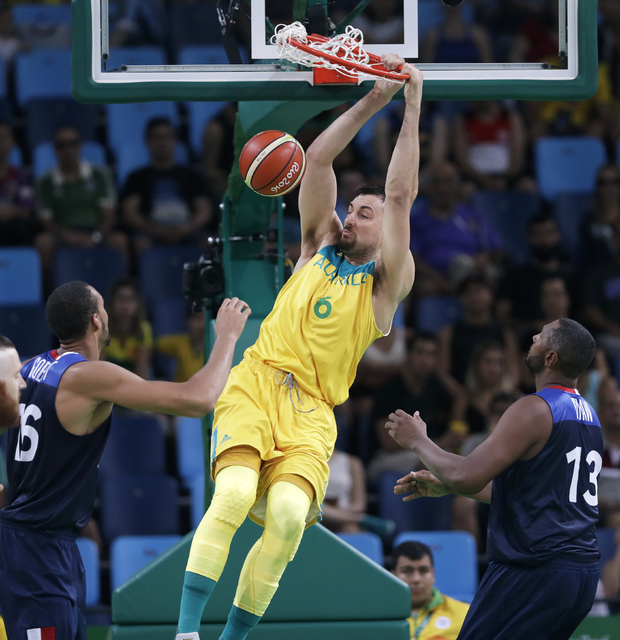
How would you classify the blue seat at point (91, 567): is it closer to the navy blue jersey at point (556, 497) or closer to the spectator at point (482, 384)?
the spectator at point (482, 384)

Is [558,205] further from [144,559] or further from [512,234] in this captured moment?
[144,559]

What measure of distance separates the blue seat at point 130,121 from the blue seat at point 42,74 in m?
0.54

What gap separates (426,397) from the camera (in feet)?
31.6

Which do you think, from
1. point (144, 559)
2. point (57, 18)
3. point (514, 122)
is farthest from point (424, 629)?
point (57, 18)

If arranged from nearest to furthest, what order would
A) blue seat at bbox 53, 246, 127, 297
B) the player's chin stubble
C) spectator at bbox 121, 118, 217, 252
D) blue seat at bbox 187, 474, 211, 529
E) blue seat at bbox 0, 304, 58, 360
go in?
the player's chin stubble → blue seat at bbox 187, 474, 211, 529 → blue seat at bbox 0, 304, 58, 360 → blue seat at bbox 53, 246, 127, 297 → spectator at bbox 121, 118, 217, 252

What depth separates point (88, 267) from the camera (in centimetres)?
1030

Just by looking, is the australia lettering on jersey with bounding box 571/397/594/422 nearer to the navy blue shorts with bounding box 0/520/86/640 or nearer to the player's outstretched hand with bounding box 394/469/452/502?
the player's outstretched hand with bounding box 394/469/452/502

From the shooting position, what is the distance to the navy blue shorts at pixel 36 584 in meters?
5.08

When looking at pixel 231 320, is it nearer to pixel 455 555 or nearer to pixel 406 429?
pixel 406 429

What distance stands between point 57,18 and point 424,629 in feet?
Result: 25.7

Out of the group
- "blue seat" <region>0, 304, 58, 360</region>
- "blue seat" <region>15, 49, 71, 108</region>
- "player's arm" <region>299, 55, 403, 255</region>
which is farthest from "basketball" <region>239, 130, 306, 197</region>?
"blue seat" <region>15, 49, 71, 108</region>

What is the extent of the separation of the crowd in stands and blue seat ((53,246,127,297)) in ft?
0.39

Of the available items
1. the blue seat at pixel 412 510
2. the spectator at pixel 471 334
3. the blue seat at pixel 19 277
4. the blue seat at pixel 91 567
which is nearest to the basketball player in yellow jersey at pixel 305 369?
the blue seat at pixel 91 567

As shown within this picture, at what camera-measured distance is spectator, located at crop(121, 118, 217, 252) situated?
35.4 ft
